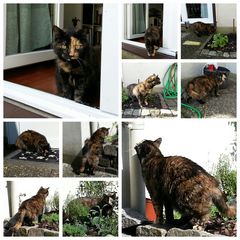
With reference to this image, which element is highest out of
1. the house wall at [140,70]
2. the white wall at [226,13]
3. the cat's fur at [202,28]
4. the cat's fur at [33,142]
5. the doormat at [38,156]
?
the white wall at [226,13]

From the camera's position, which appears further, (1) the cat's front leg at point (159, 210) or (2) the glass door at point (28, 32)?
(2) the glass door at point (28, 32)

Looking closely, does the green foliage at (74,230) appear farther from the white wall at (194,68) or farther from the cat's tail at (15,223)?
the white wall at (194,68)

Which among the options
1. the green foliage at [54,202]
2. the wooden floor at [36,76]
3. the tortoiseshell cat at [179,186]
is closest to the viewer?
the tortoiseshell cat at [179,186]

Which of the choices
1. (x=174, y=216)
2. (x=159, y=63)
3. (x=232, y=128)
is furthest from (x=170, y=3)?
(x=174, y=216)

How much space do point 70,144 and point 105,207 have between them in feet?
0.97

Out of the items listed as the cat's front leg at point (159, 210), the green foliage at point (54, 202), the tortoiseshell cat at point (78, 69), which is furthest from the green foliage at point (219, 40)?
the green foliage at point (54, 202)

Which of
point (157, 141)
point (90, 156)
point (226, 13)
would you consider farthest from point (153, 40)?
point (90, 156)

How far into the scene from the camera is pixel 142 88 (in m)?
1.57

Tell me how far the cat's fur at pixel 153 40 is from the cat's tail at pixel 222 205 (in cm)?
61

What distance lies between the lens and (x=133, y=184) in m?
1.58

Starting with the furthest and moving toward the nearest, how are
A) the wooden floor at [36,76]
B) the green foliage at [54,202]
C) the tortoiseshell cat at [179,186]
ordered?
1. the wooden floor at [36,76]
2. the green foliage at [54,202]
3. the tortoiseshell cat at [179,186]

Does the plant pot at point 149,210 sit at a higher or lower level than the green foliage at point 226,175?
lower

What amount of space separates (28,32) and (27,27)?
0.03 m

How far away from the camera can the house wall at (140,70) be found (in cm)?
155
